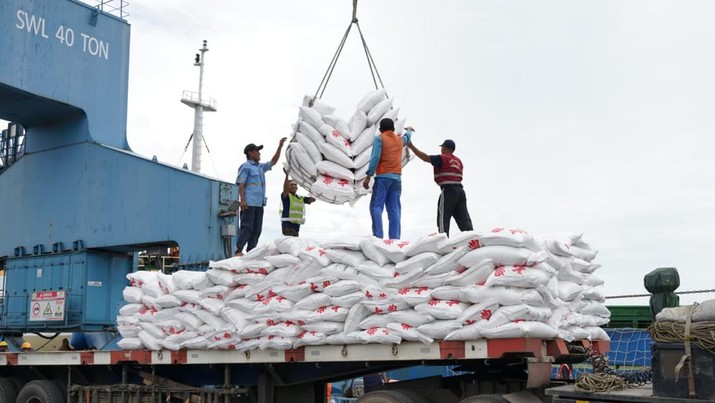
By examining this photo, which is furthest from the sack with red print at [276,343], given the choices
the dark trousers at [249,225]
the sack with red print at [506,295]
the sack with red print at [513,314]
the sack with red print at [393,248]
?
the dark trousers at [249,225]

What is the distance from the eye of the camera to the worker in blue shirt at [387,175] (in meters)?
8.47

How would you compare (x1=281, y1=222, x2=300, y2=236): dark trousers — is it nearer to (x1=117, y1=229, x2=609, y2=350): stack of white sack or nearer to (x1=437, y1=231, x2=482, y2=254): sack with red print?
(x1=117, y1=229, x2=609, y2=350): stack of white sack

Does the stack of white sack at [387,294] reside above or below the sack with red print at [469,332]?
above

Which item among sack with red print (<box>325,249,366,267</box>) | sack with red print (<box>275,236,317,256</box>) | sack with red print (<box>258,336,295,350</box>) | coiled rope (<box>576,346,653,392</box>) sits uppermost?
sack with red print (<box>275,236,317,256</box>)

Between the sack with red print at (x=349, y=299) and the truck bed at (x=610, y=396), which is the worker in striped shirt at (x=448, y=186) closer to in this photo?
the sack with red print at (x=349, y=299)

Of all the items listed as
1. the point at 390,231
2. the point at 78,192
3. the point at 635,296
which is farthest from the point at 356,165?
the point at 78,192

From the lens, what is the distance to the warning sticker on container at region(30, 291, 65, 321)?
1314cm

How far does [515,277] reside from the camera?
6164mm

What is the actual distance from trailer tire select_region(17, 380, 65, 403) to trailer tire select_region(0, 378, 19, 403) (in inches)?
14.2

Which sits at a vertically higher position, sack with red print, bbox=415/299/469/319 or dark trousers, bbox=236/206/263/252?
dark trousers, bbox=236/206/263/252

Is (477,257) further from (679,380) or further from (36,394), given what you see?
(36,394)

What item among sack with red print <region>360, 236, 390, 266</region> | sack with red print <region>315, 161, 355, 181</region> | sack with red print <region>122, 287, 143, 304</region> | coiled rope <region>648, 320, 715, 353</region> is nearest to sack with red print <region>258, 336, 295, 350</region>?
sack with red print <region>360, 236, 390, 266</region>

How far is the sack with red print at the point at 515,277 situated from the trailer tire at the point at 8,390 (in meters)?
7.40

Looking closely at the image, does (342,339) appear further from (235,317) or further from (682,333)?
(682,333)
